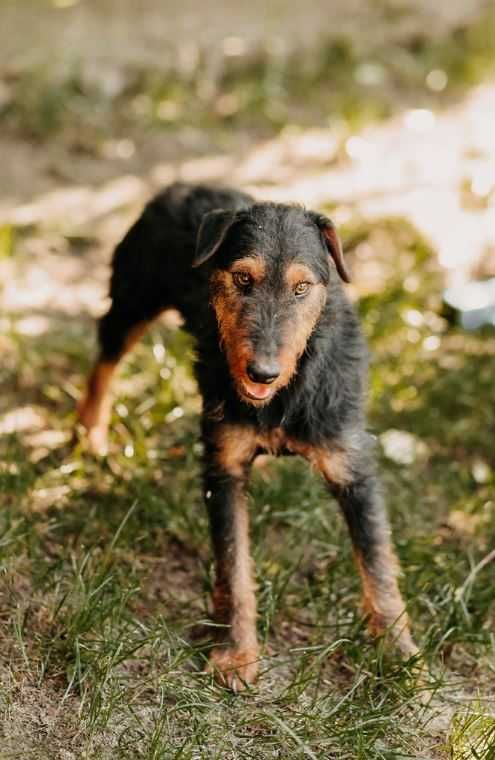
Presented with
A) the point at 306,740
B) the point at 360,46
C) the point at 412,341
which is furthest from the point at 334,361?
the point at 360,46

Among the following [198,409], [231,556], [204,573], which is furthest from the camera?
[198,409]

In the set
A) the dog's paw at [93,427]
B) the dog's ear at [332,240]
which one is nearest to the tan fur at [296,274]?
the dog's ear at [332,240]

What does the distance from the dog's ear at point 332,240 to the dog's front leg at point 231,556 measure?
2.66 ft

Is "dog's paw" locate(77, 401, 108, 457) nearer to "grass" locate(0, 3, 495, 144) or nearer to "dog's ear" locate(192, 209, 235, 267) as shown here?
"dog's ear" locate(192, 209, 235, 267)

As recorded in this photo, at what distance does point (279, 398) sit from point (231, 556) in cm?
71

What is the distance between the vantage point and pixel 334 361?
4.61 meters

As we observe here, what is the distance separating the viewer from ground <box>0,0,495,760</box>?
4211 millimetres

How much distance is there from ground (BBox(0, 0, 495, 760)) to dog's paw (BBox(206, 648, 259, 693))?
2.3 inches

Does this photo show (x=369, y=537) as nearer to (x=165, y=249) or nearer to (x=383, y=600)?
(x=383, y=600)

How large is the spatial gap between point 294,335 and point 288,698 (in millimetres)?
1459

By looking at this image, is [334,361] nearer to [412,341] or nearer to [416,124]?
[412,341]

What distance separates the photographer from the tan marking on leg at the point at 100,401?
19.3ft

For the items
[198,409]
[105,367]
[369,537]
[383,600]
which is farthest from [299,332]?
[198,409]

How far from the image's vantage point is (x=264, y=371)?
3.96 m
